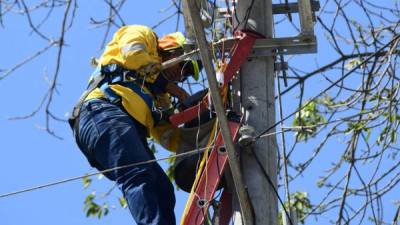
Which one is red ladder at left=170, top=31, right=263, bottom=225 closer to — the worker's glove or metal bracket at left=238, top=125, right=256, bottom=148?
metal bracket at left=238, top=125, right=256, bottom=148

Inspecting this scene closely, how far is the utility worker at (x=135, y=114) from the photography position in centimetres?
540

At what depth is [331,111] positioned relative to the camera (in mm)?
6746

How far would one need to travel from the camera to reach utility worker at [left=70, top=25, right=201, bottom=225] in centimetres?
540

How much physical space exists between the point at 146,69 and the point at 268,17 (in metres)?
0.78

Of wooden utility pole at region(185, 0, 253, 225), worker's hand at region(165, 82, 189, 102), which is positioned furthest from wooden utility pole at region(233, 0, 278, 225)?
worker's hand at region(165, 82, 189, 102)

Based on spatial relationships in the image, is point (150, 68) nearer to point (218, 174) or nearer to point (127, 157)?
point (127, 157)

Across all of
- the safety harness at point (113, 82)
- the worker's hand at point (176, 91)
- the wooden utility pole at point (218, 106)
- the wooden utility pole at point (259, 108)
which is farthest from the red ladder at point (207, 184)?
the worker's hand at point (176, 91)

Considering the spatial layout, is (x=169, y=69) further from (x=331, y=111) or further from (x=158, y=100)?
(x=331, y=111)

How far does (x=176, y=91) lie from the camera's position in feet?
20.4

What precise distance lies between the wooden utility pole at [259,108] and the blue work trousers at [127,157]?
541 mm

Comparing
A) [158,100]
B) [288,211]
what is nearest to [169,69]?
[158,100]

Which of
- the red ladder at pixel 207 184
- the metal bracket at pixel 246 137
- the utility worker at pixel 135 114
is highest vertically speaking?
the utility worker at pixel 135 114

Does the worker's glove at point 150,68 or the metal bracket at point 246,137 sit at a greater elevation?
the worker's glove at point 150,68

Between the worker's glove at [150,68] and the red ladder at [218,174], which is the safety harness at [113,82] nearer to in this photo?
the worker's glove at [150,68]
